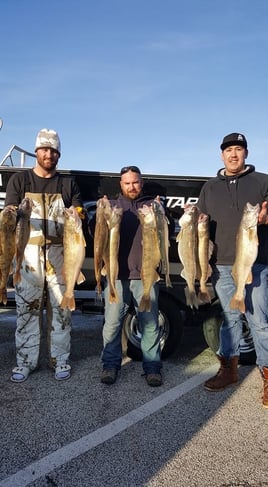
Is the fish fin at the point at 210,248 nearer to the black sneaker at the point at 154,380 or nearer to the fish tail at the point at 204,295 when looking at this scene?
the fish tail at the point at 204,295

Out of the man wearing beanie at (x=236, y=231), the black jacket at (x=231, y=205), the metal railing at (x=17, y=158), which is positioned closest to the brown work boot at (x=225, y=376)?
the man wearing beanie at (x=236, y=231)

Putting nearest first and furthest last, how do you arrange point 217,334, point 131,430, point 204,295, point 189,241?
point 131,430 < point 189,241 < point 204,295 < point 217,334

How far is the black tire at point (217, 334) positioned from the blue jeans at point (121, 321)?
31.2 inches

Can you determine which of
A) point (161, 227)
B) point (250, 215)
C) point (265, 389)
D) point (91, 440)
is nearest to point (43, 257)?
point (161, 227)

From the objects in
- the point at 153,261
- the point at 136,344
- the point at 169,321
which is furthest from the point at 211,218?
the point at 136,344

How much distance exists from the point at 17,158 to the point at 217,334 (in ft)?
13.1

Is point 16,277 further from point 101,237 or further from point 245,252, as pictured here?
point 245,252

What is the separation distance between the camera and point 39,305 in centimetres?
476

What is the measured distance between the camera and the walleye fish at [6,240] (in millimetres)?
3982

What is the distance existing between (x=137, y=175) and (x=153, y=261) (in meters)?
0.92

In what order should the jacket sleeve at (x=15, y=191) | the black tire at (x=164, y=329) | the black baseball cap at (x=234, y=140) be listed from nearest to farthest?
1. the black baseball cap at (x=234, y=140)
2. the jacket sleeve at (x=15, y=191)
3. the black tire at (x=164, y=329)

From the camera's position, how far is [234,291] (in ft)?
14.4

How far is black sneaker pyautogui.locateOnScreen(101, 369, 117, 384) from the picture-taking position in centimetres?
467

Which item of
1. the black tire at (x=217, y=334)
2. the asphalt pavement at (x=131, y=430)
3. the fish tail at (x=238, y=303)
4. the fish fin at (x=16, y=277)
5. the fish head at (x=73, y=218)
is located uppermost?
the fish head at (x=73, y=218)
